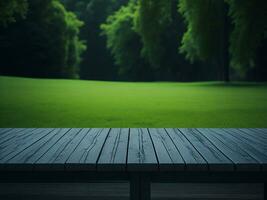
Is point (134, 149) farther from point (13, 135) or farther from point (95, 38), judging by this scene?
point (95, 38)

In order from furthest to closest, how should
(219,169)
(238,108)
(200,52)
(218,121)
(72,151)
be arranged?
(200,52)
(238,108)
(218,121)
(72,151)
(219,169)

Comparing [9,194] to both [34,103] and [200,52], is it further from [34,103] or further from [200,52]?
[200,52]

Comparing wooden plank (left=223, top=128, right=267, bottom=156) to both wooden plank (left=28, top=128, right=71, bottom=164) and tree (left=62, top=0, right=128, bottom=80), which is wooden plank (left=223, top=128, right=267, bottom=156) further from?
tree (left=62, top=0, right=128, bottom=80)

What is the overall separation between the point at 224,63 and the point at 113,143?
14.3 meters

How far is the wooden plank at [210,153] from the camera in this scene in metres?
3.41

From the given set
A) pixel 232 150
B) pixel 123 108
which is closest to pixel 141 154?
pixel 232 150

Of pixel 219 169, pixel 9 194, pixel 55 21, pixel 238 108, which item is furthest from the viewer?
pixel 55 21

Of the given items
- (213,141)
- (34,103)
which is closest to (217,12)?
(34,103)

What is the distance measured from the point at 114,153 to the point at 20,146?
937 mm

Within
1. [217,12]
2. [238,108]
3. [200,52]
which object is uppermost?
[217,12]

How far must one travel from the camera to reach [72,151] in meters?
3.95

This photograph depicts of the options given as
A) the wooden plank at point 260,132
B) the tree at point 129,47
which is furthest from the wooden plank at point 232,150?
the tree at point 129,47

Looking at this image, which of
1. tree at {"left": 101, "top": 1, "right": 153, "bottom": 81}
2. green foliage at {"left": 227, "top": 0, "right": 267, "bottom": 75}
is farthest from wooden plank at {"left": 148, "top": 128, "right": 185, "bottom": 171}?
tree at {"left": 101, "top": 1, "right": 153, "bottom": 81}

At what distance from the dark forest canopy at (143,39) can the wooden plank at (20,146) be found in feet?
22.0
